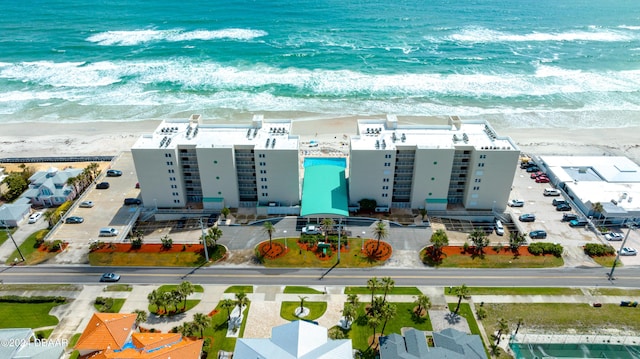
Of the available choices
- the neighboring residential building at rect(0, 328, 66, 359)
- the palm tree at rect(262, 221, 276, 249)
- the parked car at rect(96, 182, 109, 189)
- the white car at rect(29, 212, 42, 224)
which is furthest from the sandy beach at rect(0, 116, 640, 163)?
the neighboring residential building at rect(0, 328, 66, 359)

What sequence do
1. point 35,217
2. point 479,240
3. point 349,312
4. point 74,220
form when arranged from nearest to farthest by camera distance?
point 349,312 < point 479,240 < point 74,220 < point 35,217

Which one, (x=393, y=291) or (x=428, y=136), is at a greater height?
(x=428, y=136)

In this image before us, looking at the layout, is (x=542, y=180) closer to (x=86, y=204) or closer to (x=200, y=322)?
(x=200, y=322)

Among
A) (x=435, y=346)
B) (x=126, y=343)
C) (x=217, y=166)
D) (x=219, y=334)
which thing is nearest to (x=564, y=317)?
(x=435, y=346)

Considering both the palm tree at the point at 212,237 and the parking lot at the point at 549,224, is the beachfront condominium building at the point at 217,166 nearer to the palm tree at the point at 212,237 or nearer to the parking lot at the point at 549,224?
the palm tree at the point at 212,237

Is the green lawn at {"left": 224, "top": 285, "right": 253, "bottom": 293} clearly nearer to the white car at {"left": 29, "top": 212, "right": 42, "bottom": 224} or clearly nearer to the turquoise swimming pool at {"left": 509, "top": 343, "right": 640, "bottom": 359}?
the turquoise swimming pool at {"left": 509, "top": 343, "right": 640, "bottom": 359}

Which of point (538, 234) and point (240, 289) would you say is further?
point (538, 234)

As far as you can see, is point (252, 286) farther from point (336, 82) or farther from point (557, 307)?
point (336, 82)
